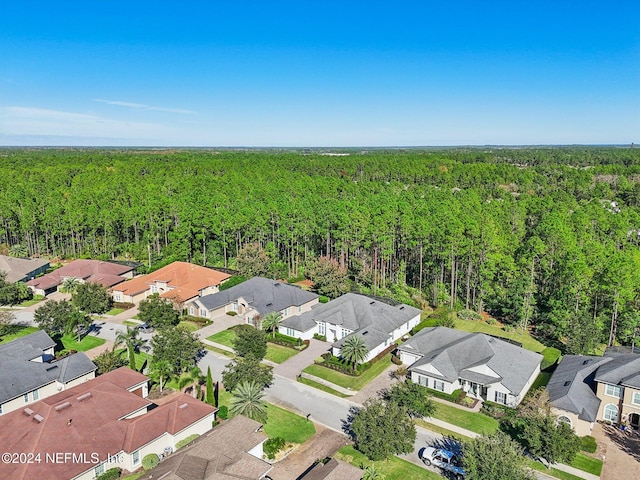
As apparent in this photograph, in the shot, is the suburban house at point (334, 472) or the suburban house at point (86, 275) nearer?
the suburban house at point (334, 472)

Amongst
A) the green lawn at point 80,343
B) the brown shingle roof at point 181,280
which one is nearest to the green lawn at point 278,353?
the brown shingle roof at point 181,280

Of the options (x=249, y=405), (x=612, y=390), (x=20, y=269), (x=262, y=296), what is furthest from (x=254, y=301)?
(x=20, y=269)

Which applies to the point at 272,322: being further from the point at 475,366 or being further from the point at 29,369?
the point at 29,369

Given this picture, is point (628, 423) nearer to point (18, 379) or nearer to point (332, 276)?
point (332, 276)

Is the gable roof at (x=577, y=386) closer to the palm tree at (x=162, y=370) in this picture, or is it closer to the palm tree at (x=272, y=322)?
the palm tree at (x=272, y=322)

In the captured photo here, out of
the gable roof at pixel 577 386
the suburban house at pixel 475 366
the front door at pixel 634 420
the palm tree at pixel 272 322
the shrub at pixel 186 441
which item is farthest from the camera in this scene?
the palm tree at pixel 272 322

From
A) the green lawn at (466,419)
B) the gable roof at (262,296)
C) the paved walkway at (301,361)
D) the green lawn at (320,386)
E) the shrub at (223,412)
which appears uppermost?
the gable roof at (262,296)

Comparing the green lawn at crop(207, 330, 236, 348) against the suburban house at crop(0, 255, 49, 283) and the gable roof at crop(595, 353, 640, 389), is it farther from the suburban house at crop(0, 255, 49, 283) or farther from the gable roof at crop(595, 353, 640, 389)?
the suburban house at crop(0, 255, 49, 283)
